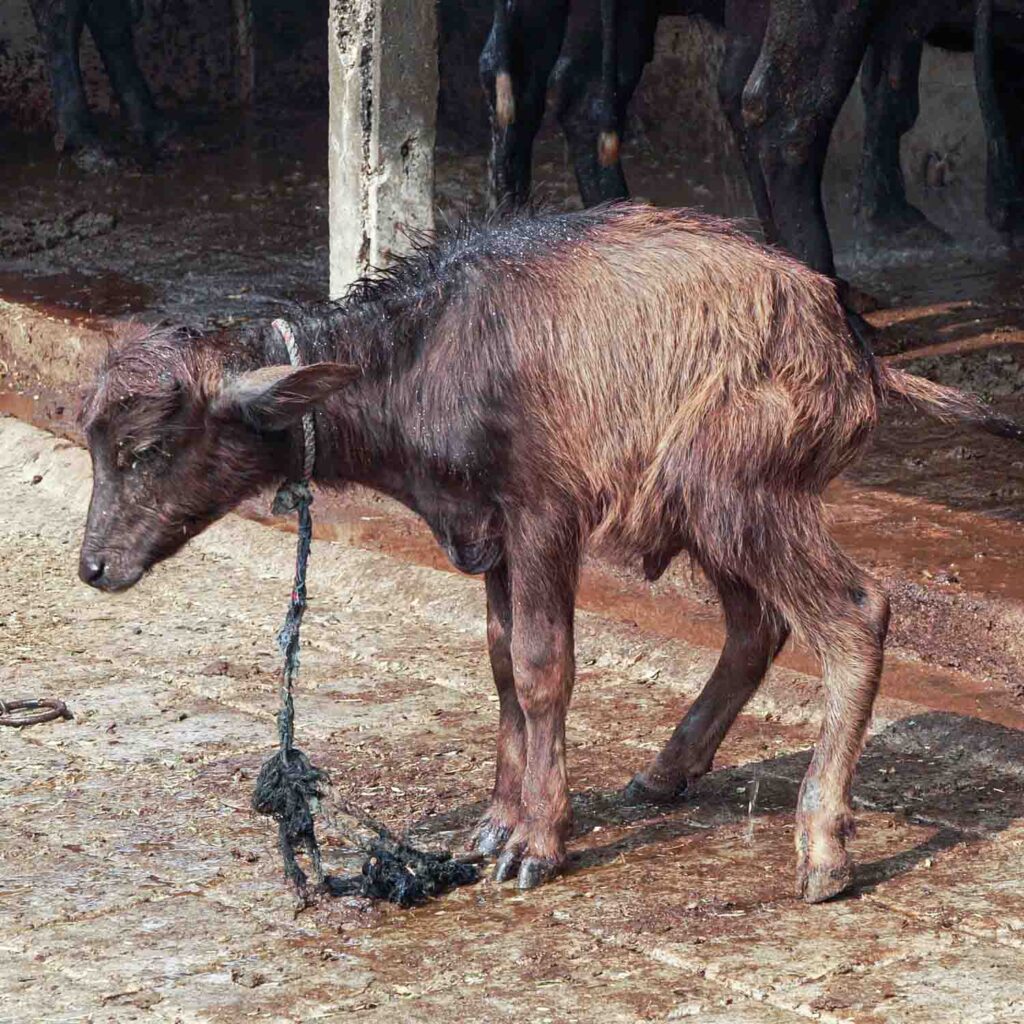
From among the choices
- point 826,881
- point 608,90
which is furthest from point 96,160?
point 826,881

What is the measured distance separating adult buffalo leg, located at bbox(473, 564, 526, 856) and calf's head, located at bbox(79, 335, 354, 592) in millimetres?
623

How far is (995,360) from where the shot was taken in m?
8.94

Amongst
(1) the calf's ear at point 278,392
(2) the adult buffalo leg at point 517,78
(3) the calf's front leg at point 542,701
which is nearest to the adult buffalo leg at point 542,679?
(3) the calf's front leg at point 542,701

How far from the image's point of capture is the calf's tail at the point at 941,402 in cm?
471

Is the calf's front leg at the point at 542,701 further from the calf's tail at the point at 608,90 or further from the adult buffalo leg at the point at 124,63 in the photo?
the adult buffalo leg at the point at 124,63

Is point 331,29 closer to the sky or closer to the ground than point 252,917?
closer to the sky

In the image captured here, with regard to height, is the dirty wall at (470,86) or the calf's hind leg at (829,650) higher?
the dirty wall at (470,86)

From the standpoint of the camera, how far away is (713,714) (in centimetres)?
507

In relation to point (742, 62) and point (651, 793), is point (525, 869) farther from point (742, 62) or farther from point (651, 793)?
point (742, 62)

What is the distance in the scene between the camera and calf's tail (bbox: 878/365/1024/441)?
471 centimetres

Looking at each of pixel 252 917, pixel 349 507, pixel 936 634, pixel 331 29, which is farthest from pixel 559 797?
pixel 331 29

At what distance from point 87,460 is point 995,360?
408 centimetres

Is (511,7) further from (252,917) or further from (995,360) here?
(252,917)

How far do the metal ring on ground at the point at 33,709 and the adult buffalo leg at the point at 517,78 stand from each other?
459 centimetres
